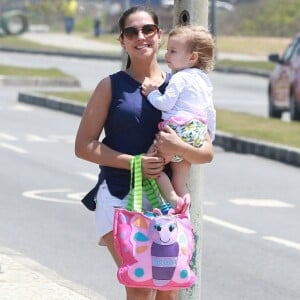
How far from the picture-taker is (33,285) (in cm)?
856

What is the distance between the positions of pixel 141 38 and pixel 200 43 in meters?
0.25

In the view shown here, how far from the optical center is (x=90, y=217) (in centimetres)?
1305

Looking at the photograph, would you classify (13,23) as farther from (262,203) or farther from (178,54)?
(178,54)

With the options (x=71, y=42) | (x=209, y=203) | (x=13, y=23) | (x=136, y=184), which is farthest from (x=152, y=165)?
(x=13, y=23)

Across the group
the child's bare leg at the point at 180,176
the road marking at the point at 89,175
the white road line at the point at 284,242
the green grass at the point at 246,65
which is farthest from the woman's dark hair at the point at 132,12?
the green grass at the point at 246,65

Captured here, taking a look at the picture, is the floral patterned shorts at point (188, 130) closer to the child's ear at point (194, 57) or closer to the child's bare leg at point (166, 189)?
the child's bare leg at point (166, 189)

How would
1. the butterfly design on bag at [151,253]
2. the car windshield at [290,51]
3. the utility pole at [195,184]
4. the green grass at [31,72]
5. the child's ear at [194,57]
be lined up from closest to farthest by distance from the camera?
the butterfly design on bag at [151,253], the child's ear at [194,57], the utility pole at [195,184], the car windshield at [290,51], the green grass at [31,72]

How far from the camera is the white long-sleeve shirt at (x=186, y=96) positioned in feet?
20.9

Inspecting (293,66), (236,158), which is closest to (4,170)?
(236,158)

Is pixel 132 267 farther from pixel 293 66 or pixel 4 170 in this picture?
pixel 293 66

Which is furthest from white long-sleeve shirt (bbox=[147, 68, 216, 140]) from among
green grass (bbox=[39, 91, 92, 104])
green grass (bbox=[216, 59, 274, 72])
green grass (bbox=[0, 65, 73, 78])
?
green grass (bbox=[216, 59, 274, 72])

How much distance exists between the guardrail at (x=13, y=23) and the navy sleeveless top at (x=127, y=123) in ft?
189

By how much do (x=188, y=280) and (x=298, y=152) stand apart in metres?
12.1

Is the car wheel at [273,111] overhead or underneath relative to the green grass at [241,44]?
overhead
